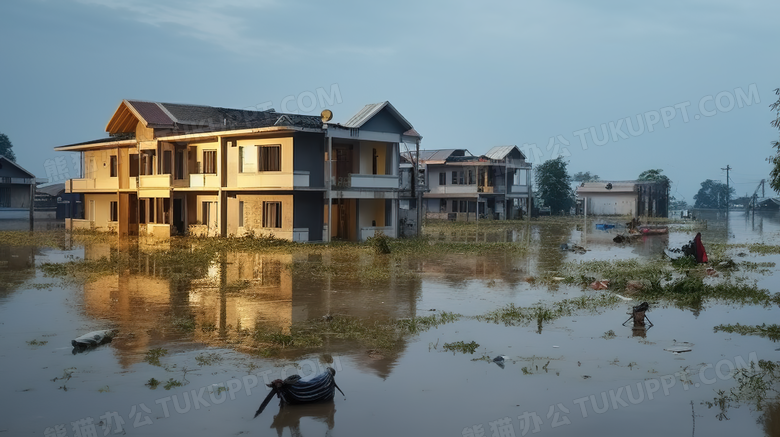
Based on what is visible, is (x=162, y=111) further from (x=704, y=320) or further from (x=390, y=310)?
(x=704, y=320)

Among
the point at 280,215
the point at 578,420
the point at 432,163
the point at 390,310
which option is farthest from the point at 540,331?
the point at 432,163

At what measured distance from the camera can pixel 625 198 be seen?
88.0 m

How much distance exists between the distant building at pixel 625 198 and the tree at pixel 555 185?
270 cm

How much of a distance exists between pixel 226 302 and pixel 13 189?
189 feet

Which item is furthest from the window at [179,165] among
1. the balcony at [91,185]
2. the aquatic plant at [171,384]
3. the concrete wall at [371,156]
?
the aquatic plant at [171,384]

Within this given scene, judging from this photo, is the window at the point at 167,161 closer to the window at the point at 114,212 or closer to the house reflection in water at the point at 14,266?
the window at the point at 114,212

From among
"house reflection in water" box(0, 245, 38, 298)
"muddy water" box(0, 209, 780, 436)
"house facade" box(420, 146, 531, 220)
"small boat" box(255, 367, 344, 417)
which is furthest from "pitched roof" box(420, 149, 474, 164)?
"small boat" box(255, 367, 344, 417)

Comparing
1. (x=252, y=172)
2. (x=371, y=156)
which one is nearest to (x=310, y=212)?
(x=252, y=172)

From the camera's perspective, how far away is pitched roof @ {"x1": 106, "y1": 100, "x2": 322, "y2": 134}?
4259 cm

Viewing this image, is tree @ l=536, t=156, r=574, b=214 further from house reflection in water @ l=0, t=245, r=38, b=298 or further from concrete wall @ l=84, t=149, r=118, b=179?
house reflection in water @ l=0, t=245, r=38, b=298

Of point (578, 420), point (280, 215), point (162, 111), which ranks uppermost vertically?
point (162, 111)

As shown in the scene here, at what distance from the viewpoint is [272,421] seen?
31.3 feet

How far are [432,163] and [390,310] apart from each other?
171ft

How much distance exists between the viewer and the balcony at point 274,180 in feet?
117
